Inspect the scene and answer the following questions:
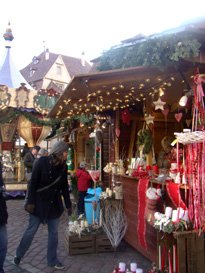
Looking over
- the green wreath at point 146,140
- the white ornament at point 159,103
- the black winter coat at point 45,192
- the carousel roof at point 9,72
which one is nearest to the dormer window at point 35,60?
the carousel roof at point 9,72

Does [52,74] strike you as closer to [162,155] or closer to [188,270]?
[162,155]

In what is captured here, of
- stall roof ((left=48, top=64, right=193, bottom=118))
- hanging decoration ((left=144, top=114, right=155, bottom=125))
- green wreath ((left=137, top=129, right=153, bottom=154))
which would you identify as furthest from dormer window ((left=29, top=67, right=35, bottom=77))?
green wreath ((left=137, top=129, right=153, bottom=154))

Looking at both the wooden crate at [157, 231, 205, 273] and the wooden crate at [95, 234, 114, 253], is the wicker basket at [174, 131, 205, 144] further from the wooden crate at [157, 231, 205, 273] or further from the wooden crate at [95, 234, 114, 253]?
the wooden crate at [95, 234, 114, 253]

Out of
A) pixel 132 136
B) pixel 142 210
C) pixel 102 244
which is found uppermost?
pixel 132 136

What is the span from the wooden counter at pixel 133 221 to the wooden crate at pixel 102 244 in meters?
0.44

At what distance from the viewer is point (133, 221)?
575 cm

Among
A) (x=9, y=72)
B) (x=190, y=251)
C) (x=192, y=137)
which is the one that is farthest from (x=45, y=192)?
(x=9, y=72)

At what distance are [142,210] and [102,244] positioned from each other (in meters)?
1.01

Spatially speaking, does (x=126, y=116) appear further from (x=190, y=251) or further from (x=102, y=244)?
(x=190, y=251)

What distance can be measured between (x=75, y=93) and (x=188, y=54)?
235cm

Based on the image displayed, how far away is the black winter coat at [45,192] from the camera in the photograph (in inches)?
187

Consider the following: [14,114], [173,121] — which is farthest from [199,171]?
[14,114]

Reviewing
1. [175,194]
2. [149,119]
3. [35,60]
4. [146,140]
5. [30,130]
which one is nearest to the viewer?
[175,194]

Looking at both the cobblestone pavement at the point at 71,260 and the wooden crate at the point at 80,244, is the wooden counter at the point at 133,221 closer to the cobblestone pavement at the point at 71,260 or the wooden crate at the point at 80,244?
the cobblestone pavement at the point at 71,260
